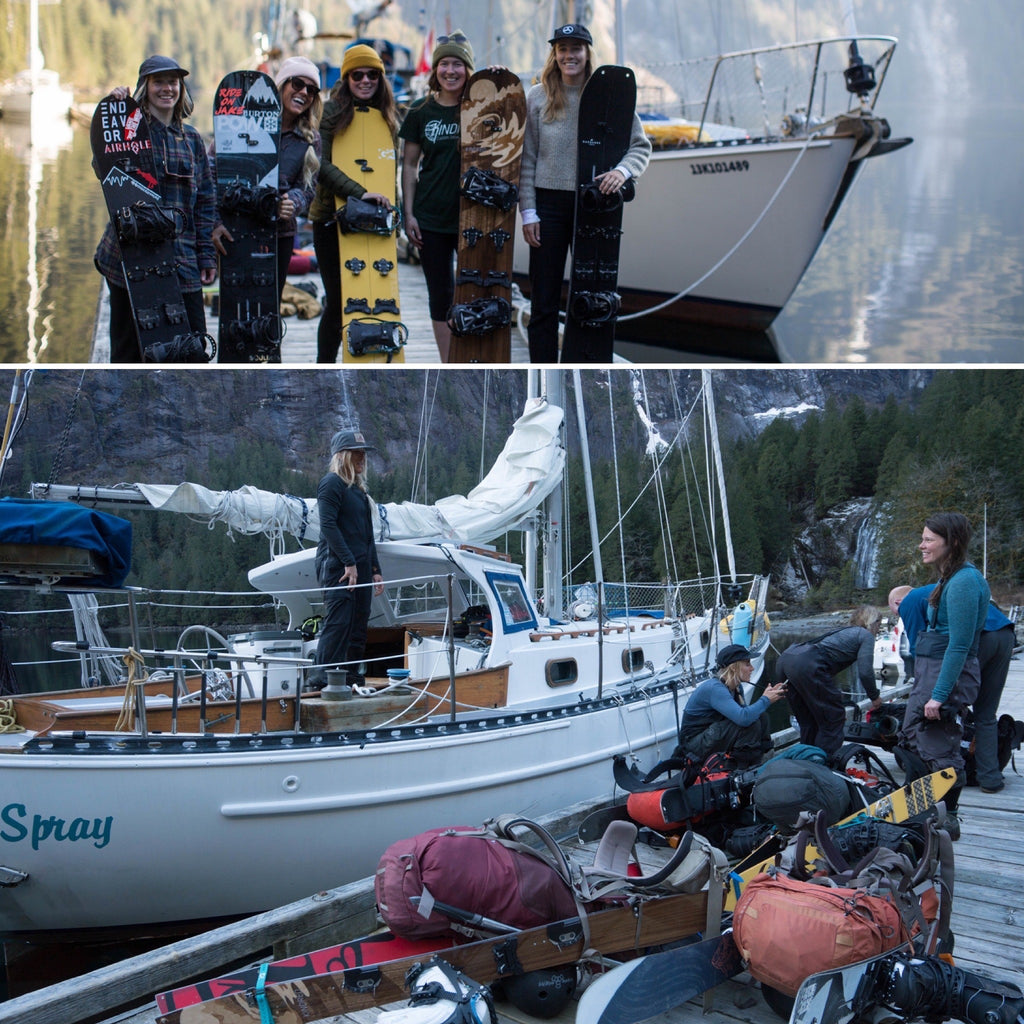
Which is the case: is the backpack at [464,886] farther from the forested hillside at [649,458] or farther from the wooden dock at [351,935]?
the forested hillside at [649,458]

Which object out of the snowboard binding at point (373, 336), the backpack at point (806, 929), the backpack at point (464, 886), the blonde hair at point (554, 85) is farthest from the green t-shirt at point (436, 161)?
the backpack at point (806, 929)

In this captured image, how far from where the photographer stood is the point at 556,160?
16.0 feet

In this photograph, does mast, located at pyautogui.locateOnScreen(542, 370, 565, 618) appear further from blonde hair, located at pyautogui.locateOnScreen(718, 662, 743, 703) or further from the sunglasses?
blonde hair, located at pyautogui.locateOnScreen(718, 662, 743, 703)

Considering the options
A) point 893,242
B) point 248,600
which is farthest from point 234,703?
point 248,600

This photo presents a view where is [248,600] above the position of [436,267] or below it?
below

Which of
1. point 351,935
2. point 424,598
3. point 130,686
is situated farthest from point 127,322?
point 351,935

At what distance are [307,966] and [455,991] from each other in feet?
1.77

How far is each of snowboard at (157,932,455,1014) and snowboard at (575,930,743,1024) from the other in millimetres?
432

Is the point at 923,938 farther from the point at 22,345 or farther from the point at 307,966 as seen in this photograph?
the point at 22,345

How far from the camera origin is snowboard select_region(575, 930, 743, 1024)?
2.36m

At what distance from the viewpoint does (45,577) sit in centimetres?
380

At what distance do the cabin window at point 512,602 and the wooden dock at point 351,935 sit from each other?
6.54 feet

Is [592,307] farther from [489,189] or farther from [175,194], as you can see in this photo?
[175,194]

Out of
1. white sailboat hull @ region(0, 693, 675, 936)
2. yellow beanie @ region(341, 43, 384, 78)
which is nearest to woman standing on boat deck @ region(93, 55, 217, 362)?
yellow beanie @ region(341, 43, 384, 78)
